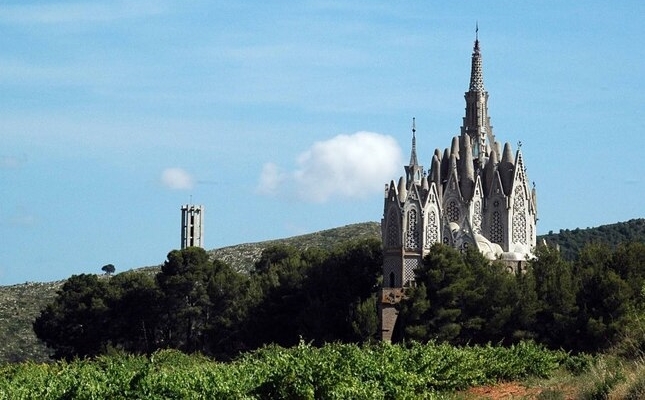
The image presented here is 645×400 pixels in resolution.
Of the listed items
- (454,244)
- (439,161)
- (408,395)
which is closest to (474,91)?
(439,161)

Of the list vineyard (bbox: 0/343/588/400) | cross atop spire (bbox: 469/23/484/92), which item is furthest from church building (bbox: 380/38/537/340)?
vineyard (bbox: 0/343/588/400)

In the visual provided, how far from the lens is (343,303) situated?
6088 cm

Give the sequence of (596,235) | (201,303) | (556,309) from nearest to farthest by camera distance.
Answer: (556,309) < (201,303) < (596,235)

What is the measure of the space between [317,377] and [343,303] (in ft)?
117

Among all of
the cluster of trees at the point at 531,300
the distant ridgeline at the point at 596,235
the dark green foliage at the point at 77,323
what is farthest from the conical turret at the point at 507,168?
the distant ridgeline at the point at 596,235

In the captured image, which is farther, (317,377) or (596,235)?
(596,235)

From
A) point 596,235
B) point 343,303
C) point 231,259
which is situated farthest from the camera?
point 596,235

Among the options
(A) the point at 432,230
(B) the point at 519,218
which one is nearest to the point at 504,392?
(A) the point at 432,230

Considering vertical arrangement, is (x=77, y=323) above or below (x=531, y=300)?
below

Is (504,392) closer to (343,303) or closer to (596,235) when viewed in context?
(343,303)

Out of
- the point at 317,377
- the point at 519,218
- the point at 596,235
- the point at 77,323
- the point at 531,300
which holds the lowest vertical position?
the point at 317,377

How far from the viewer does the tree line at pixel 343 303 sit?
51062mm

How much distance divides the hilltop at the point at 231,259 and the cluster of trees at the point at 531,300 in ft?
57.9

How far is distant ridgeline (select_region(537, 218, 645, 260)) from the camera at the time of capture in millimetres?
119625
